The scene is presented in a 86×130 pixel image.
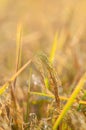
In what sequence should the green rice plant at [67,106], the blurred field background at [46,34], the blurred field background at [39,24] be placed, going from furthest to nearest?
the blurred field background at [39,24] → the blurred field background at [46,34] → the green rice plant at [67,106]

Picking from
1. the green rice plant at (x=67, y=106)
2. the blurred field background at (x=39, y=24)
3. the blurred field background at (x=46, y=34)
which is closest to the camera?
the green rice plant at (x=67, y=106)

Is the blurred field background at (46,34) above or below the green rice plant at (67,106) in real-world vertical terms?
above

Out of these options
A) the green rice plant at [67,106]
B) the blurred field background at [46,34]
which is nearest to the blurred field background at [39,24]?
the blurred field background at [46,34]

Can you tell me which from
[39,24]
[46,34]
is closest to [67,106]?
[46,34]

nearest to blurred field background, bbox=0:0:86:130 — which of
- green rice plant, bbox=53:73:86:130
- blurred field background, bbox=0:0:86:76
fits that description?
blurred field background, bbox=0:0:86:76

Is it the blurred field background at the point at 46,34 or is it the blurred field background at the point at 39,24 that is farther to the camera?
the blurred field background at the point at 39,24

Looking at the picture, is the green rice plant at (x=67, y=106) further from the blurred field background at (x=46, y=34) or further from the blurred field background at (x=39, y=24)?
the blurred field background at (x=39, y=24)

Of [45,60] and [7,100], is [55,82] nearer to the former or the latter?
[45,60]

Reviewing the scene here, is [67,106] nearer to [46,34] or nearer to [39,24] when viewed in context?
[46,34]
